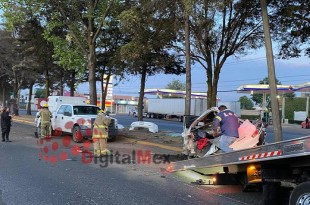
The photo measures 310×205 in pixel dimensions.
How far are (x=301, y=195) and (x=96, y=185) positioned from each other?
14.5 feet

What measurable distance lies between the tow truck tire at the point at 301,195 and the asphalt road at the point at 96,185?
186 cm

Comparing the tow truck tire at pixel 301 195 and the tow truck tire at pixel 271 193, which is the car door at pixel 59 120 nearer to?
the tow truck tire at pixel 271 193

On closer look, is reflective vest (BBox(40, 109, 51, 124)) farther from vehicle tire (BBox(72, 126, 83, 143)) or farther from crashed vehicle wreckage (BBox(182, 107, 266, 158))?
crashed vehicle wreckage (BBox(182, 107, 266, 158))

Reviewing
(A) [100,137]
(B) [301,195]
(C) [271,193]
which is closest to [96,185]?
(C) [271,193]

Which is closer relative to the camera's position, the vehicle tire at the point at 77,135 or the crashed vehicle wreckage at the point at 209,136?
the crashed vehicle wreckage at the point at 209,136

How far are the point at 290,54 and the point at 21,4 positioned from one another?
1473 centimetres

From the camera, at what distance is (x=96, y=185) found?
26.5 ft

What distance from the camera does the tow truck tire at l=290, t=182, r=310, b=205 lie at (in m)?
4.96

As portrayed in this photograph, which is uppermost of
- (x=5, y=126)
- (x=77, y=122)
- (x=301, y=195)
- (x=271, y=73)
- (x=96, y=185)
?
(x=271, y=73)

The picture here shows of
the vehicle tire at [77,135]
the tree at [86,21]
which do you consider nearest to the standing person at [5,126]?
the vehicle tire at [77,135]

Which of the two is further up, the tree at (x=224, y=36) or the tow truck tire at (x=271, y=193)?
the tree at (x=224, y=36)

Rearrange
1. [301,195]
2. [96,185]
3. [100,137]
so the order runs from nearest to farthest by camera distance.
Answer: [301,195] → [96,185] → [100,137]

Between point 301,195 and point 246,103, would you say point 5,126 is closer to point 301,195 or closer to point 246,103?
point 301,195

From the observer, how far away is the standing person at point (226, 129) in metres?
8.05
